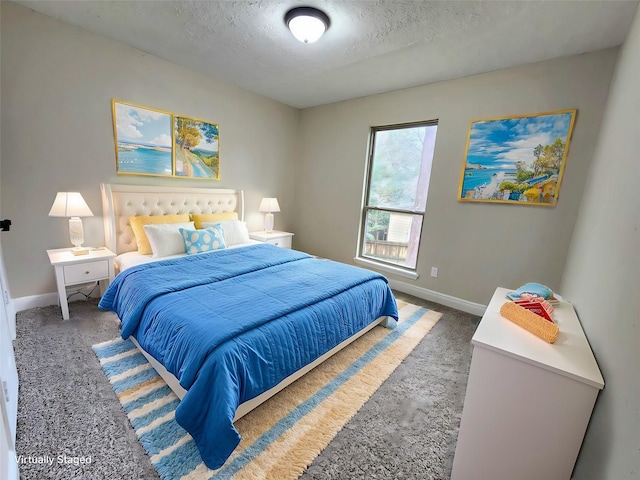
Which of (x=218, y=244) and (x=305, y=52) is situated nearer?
(x=305, y=52)

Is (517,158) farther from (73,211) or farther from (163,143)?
(73,211)

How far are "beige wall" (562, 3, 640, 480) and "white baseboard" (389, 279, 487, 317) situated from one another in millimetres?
1070

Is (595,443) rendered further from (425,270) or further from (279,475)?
(425,270)

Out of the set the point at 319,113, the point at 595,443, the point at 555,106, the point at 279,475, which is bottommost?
the point at 279,475

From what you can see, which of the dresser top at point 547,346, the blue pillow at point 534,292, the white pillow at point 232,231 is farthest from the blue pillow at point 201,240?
the blue pillow at point 534,292

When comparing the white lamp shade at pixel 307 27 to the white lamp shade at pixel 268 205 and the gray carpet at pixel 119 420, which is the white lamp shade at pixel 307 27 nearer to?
the white lamp shade at pixel 268 205

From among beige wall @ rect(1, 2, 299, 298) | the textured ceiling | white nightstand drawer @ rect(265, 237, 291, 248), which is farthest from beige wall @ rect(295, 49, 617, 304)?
beige wall @ rect(1, 2, 299, 298)

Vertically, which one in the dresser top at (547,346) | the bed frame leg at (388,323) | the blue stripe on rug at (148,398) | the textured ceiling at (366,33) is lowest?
the blue stripe on rug at (148,398)

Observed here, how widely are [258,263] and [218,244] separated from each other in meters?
0.69

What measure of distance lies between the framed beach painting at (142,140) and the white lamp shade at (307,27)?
184cm

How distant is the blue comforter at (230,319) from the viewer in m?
1.27

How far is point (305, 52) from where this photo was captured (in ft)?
8.35

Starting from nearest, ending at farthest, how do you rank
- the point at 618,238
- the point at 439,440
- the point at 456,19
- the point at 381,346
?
the point at 618,238 → the point at 439,440 → the point at 456,19 → the point at 381,346

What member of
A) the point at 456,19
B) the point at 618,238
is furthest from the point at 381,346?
the point at 456,19
